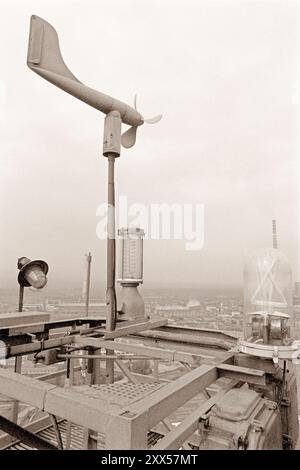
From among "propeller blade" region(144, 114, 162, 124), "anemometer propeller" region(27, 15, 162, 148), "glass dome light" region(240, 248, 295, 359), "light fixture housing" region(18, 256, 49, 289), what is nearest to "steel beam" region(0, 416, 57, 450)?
"glass dome light" region(240, 248, 295, 359)

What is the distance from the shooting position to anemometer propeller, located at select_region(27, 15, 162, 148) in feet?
13.4

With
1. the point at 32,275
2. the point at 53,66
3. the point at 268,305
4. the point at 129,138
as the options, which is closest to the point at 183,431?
the point at 268,305

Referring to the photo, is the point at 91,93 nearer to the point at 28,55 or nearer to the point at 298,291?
the point at 28,55

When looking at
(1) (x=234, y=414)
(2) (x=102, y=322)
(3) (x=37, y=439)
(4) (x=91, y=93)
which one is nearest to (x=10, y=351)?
(3) (x=37, y=439)

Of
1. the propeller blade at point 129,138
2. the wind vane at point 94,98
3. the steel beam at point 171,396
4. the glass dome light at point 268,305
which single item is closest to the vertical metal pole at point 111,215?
the wind vane at point 94,98

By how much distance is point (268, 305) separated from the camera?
3.76 m

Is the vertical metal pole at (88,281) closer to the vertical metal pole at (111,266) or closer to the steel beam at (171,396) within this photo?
the vertical metal pole at (111,266)

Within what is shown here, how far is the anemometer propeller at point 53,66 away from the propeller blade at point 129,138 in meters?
0.87

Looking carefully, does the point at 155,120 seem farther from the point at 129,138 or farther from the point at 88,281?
the point at 88,281

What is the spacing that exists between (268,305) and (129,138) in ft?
12.8

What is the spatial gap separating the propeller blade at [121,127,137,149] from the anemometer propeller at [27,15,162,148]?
870 millimetres

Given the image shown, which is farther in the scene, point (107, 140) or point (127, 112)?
point (127, 112)
